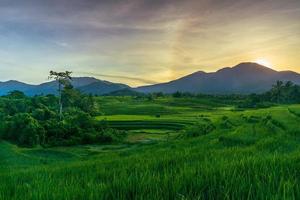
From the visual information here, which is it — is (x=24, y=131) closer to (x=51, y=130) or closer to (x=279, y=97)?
(x=51, y=130)

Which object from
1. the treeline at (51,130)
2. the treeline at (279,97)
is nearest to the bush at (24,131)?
the treeline at (51,130)

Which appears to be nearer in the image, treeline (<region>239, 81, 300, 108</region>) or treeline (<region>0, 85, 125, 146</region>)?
treeline (<region>0, 85, 125, 146</region>)

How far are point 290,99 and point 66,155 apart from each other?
8292 cm

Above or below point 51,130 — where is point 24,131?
above

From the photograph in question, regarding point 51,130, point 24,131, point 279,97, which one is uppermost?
point 279,97

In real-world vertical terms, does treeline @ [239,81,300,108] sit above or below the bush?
above

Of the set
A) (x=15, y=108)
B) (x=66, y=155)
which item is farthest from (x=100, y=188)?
(x=15, y=108)

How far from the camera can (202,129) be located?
36.8 metres

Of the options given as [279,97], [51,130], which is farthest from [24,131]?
[279,97]

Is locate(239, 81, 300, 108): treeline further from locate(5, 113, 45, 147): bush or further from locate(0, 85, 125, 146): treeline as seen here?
locate(5, 113, 45, 147): bush

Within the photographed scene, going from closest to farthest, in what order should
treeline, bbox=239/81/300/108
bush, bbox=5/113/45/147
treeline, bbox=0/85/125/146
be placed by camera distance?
bush, bbox=5/113/45/147
treeline, bbox=0/85/125/146
treeline, bbox=239/81/300/108

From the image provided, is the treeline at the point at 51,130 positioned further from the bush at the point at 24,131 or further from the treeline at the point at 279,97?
the treeline at the point at 279,97

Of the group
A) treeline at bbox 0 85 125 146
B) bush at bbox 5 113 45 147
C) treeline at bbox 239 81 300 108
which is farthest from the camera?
treeline at bbox 239 81 300 108

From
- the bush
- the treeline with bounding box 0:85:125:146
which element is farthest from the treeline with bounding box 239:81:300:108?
the bush
